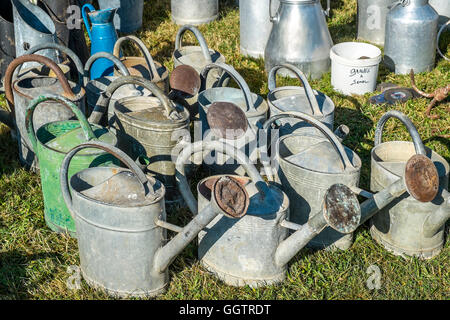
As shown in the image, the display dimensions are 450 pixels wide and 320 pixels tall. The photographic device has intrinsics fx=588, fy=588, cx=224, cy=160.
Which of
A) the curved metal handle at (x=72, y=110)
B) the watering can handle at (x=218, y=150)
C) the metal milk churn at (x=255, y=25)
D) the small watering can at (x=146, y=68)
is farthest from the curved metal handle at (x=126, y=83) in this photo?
the metal milk churn at (x=255, y=25)

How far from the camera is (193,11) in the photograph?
5.60m

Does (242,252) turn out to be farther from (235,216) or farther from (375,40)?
(375,40)

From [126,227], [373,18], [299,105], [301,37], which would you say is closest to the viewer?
[126,227]

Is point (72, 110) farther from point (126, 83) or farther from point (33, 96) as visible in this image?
point (33, 96)

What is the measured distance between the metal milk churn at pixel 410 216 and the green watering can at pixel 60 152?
122 centimetres

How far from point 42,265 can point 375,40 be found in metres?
3.74

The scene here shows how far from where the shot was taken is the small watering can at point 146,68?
3.31 meters

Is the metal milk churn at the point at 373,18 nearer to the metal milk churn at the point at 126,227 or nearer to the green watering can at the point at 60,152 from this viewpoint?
the green watering can at the point at 60,152

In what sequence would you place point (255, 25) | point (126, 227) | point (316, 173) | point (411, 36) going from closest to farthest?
point (126, 227) → point (316, 173) → point (411, 36) → point (255, 25)

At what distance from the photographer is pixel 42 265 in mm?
2551

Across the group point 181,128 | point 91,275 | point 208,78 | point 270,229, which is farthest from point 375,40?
point 91,275

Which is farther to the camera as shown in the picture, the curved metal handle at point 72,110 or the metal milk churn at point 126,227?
the curved metal handle at point 72,110

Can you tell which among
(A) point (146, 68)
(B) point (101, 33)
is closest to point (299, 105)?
(A) point (146, 68)

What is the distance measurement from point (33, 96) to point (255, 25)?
7.85 ft
